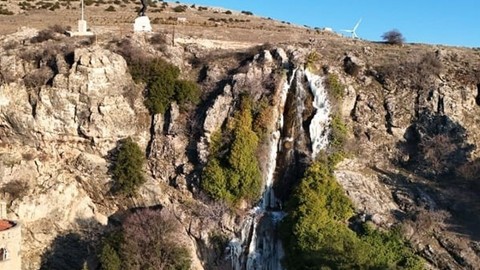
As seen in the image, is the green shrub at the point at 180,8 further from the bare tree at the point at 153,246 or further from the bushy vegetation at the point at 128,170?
the bare tree at the point at 153,246

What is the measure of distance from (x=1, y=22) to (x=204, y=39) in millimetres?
19010

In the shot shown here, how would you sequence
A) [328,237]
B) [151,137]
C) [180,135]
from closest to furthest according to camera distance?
[328,237], [180,135], [151,137]

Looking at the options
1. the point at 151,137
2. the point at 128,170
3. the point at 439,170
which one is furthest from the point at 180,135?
the point at 439,170

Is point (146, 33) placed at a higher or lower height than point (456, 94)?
higher

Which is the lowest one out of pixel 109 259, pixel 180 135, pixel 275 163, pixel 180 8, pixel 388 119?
pixel 109 259

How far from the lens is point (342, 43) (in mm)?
51500

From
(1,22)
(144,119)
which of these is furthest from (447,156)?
(1,22)

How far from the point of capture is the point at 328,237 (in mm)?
34719

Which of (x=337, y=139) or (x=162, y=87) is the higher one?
(x=162, y=87)

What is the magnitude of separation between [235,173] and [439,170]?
1320 cm

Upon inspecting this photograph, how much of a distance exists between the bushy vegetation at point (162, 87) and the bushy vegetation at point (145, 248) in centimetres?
943

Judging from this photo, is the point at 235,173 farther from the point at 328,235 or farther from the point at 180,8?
the point at 180,8

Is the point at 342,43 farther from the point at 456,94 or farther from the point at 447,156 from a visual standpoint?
the point at 447,156

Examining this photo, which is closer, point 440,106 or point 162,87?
point 440,106
